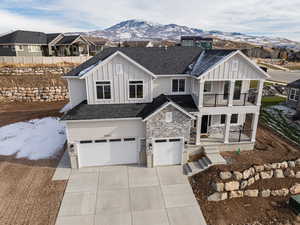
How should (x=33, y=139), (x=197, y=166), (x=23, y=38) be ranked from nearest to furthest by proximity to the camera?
(x=197, y=166), (x=33, y=139), (x=23, y=38)

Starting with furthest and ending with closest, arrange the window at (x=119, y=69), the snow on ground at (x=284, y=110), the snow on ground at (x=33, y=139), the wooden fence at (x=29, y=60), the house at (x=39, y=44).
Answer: the house at (x=39, y=44) → the wooden fence at (x=29, y=60) → the snow on ground at (x=284, y=110) → the snow on ground at (x=33, y=139) → the window at (x=119, y=69)

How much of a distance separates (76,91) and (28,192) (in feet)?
23.5

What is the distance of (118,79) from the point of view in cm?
1381

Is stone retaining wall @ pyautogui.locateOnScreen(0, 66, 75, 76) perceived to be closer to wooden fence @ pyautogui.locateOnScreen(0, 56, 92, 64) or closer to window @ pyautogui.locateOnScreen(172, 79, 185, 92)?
wooden fence @ pyautogui.locateOnScreen(0, 56, 92, 64)

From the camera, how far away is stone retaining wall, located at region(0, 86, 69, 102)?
29.3 m

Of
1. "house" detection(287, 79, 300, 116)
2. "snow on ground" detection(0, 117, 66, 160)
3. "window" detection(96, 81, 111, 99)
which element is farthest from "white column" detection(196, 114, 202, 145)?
"house" detection(287, 79, 300, 116)

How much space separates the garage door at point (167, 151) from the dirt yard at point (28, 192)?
590cm

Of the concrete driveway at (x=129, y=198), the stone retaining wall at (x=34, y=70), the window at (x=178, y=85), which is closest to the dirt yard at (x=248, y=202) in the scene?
the concrete driveway at (x=129, y=198)

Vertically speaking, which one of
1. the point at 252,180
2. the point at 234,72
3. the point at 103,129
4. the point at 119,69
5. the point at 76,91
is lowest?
the point at 252,180

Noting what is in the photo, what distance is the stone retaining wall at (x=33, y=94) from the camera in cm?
2931

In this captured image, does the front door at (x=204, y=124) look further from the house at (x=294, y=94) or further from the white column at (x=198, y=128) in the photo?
the house at (x=294, y=94)

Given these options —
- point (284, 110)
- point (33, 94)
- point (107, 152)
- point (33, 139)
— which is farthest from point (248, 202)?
point (33, 94)

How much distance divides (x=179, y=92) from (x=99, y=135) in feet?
22.8

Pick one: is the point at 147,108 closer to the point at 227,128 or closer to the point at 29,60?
the point at 227,128
